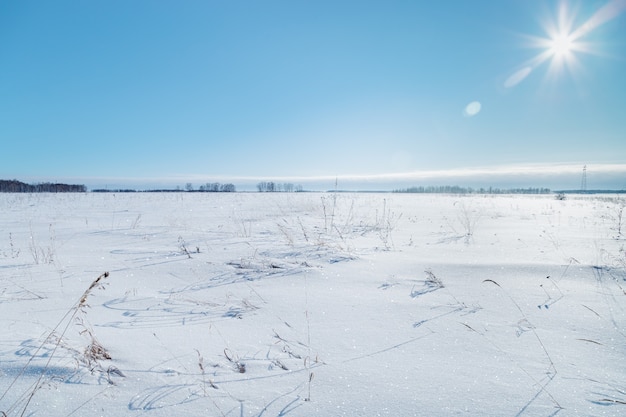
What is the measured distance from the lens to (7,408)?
48.8 inches

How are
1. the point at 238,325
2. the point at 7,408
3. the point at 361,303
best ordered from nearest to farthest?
the point at 7,408 < the point at 238,325 < the point at 361,303

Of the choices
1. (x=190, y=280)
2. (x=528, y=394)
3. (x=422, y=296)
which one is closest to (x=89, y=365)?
(x=190, y=280)

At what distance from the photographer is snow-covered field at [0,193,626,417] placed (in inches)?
53.7

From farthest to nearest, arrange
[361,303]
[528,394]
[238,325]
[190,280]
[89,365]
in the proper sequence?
[190,280] < [361,303] < [238,325] < [89,365] < [528,394]

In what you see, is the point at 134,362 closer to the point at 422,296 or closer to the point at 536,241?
the point at 422,296

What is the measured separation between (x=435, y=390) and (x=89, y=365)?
1.76m

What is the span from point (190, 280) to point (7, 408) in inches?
78.2

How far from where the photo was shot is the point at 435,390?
1.45 m

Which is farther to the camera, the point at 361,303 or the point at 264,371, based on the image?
the point at 361,303

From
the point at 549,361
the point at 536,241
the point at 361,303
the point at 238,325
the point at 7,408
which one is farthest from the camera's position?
the point at 536,241

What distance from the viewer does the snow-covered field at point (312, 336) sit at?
4.48ft

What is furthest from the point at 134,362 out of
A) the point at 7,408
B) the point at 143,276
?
the point at 143,276

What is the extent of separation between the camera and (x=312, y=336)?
2020 millimetres

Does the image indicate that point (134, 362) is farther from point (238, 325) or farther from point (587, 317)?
point (587, 317)
